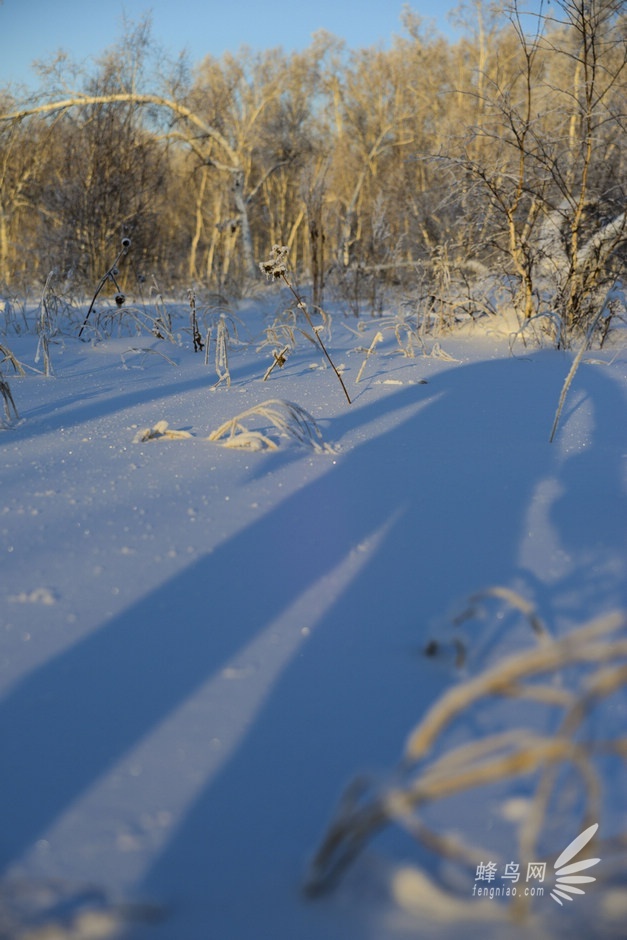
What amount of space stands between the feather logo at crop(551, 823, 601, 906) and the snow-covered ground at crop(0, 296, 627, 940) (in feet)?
0.04

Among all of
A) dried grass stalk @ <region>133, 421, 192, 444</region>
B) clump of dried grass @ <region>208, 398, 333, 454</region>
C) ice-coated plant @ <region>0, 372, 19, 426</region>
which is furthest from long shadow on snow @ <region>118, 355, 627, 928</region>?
ice-coated plant @ <region>0, 372, 19, 426</region>

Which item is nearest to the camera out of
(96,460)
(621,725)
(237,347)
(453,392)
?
(621,725)

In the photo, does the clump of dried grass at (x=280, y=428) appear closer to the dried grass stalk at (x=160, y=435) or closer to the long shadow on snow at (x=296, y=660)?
the dried grass stalk at (x=160, y=435)

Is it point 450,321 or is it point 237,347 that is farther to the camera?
point 450,321

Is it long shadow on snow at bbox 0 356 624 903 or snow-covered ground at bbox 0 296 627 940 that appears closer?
snow-covered ground at bbox 0 296 627 940

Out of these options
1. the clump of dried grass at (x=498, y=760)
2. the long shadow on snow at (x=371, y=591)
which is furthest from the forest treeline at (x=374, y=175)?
the clump of dried grass at (x=498, y=760)

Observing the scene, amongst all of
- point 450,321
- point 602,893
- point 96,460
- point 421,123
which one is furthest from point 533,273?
point 421,123

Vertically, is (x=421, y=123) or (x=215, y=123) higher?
(x=421, y=123)

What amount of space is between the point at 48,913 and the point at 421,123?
58.4 feet

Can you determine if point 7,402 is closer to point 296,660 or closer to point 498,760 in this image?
point 296,660

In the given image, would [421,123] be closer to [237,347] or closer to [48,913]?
[237,347]

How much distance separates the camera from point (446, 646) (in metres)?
1.00

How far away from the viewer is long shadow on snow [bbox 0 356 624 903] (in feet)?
2.47

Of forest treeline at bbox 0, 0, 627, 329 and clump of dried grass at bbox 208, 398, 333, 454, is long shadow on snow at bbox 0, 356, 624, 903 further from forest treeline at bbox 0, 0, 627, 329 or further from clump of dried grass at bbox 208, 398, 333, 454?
forest treeline at bbox 0, 0, 627, 329
